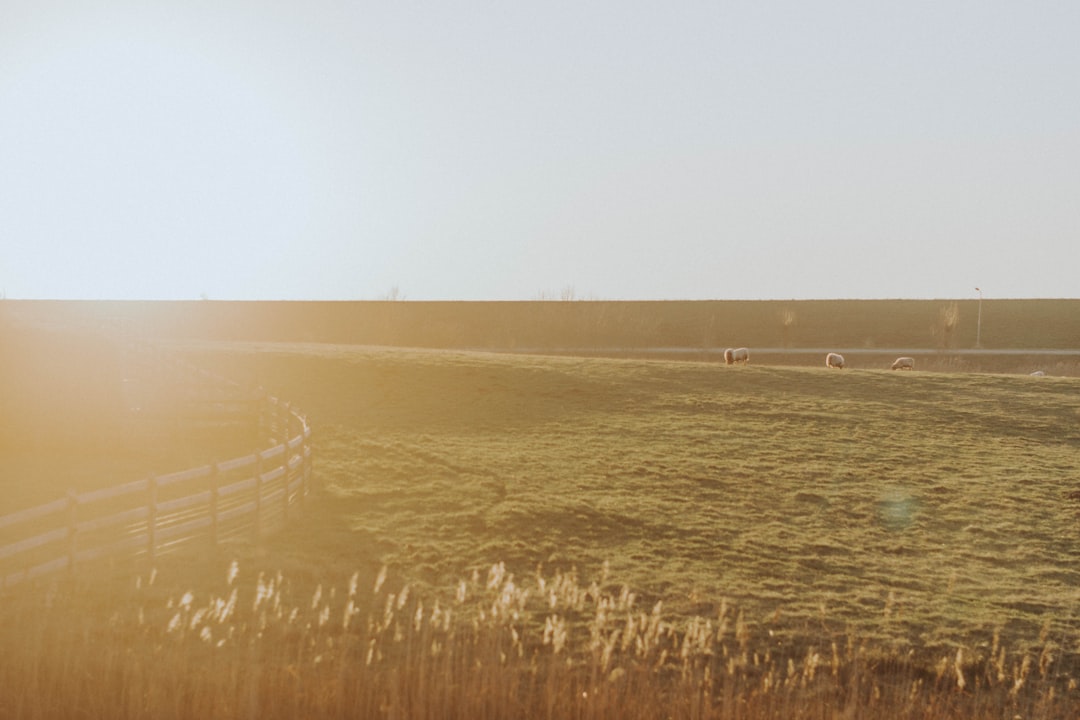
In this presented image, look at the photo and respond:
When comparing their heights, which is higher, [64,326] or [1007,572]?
[64,326]

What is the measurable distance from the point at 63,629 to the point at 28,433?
62.2 feet

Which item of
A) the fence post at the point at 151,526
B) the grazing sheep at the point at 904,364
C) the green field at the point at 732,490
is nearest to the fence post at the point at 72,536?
the fence post at the point at 151,526

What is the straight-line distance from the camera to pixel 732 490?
84.0 ft

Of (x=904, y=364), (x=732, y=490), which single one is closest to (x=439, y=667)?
(x=732, y=490)

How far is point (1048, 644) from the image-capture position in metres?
15.5

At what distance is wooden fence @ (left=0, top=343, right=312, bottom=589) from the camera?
16047mm

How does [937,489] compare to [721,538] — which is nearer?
[721,538]

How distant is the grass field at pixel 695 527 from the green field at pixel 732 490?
86mm

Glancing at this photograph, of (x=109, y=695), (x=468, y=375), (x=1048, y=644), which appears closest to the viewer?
(x=109, y=695)

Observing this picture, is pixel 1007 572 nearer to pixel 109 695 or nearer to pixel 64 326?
pixel 109 695

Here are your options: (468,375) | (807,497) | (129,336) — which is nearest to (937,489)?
(807,497)

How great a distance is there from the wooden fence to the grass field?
68 centimetres

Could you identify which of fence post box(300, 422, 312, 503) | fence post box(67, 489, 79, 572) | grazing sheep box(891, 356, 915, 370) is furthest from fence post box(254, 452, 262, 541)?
grazing sheep box(891, 356, 915, 370)

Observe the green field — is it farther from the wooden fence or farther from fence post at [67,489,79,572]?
fence post at [67,489,79,572]
